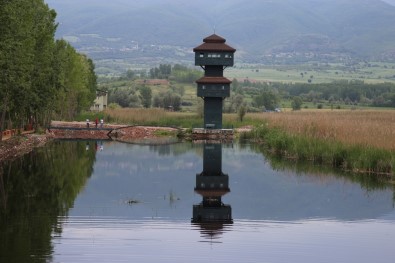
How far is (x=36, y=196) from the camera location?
34562mm

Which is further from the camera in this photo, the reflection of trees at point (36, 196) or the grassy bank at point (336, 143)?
the grassy bank at point (336, 143)

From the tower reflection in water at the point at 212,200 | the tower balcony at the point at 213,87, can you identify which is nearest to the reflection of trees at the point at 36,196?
the tower reflection in water at the point at 212,200

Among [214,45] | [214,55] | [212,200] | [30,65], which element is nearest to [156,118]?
[214,55]

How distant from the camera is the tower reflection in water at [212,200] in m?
28.9

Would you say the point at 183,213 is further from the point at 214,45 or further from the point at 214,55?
the point at 214,45

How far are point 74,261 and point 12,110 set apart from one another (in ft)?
122

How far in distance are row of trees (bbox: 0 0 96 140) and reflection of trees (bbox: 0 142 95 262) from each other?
422 centimetres

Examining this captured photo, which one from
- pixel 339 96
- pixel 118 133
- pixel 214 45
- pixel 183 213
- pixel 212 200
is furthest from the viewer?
pixel 339 96

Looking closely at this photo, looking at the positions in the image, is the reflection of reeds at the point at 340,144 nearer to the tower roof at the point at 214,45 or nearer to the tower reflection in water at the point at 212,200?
the tower reflection in water at the point at 212,200

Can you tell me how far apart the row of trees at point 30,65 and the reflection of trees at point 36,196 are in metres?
4.22

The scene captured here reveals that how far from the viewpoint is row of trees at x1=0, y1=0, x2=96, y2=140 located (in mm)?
43250

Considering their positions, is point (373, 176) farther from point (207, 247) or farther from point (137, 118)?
point (137, 118)

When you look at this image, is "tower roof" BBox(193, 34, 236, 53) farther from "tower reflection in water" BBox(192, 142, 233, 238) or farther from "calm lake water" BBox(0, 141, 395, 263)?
"calm lake water" BBox(0, 141, 395, 263)

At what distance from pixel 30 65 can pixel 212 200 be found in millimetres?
22964
